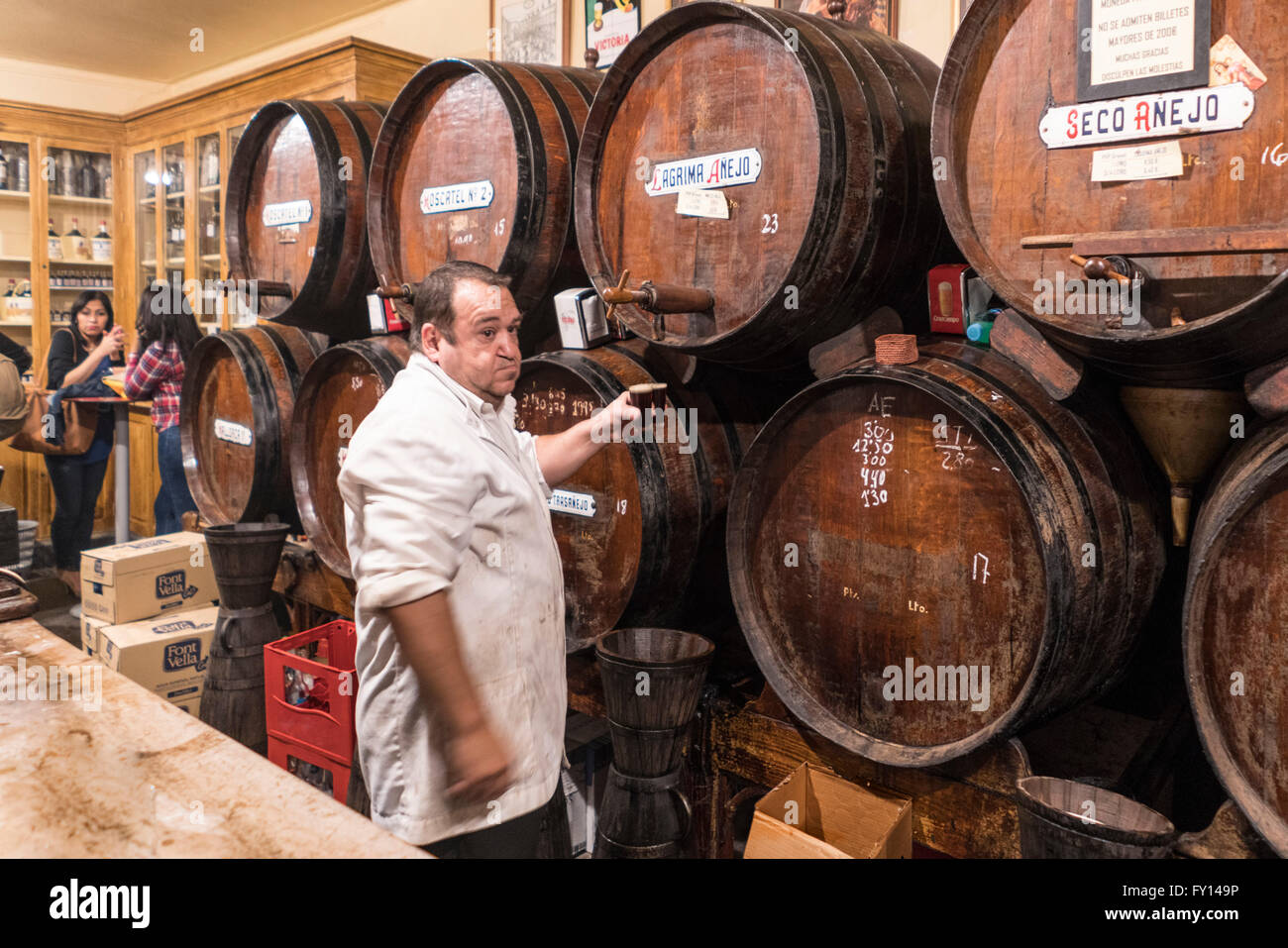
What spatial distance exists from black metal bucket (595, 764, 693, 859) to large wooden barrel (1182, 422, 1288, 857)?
1070mm

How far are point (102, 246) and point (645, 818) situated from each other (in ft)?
24.7

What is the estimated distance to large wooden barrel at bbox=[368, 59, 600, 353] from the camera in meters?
2.59

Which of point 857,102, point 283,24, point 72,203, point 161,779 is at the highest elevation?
point 283,24

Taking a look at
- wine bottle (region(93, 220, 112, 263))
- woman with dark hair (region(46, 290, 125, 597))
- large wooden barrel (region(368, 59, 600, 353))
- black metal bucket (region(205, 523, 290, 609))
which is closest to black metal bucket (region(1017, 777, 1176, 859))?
large wooden barrel (region(368, 59, 600, 353))

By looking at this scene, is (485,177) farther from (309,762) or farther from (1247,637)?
(1247,637)

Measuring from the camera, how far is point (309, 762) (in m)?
2.88

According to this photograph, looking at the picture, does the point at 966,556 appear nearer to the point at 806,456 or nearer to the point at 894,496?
the point at 894,496

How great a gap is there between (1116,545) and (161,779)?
5.20ft

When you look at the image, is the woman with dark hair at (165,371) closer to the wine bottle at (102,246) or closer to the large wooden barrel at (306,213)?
the large wooden barrel at (306,213)

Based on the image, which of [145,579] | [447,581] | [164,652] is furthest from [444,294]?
[145,579]

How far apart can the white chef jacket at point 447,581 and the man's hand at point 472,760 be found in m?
0.05

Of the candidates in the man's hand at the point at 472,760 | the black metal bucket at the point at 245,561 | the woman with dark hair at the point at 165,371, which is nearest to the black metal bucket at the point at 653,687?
the man's hand at the point at 472,760
